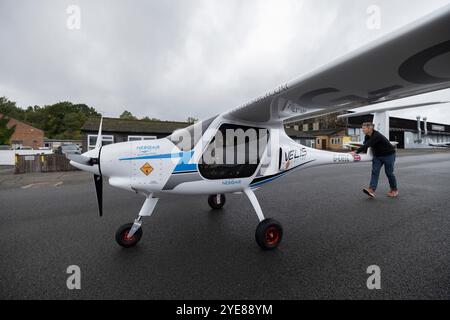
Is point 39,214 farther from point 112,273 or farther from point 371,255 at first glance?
point 371,255

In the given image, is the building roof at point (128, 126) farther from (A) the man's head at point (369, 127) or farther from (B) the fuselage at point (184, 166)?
(B) the fuselage at point (184, 166)

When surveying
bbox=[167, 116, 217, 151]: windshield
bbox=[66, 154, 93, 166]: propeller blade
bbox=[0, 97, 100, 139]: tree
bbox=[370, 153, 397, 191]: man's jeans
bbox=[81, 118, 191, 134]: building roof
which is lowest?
bbox=[370, 153, 397, 191]: man's jeans

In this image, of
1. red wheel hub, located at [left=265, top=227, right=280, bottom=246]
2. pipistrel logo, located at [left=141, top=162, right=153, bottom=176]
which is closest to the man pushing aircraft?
red wheel hub, located at [left=265, top=227, right=280, bottom=246]

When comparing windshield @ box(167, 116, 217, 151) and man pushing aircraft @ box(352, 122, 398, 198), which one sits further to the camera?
man pushing aircraft @ box(352, 122, 398, 198)

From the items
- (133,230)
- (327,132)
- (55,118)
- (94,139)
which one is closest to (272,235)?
(133,230)

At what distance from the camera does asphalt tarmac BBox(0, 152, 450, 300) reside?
1.64 m

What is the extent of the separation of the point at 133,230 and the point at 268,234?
1.68m

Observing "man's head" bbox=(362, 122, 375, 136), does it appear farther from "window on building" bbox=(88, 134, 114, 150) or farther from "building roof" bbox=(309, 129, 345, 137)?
"building roof" bbox=(309, 129, 345, 137)

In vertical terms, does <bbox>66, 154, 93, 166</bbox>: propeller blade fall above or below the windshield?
below

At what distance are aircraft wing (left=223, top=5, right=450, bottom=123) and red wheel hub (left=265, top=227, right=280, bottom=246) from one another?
1.47 meters

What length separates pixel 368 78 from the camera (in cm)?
174

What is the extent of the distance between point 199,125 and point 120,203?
311cm

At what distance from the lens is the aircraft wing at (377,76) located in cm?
122

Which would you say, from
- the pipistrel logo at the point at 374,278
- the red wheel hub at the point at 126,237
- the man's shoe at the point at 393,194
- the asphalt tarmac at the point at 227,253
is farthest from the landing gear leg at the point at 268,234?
the man's shoe at the point at 393,194
